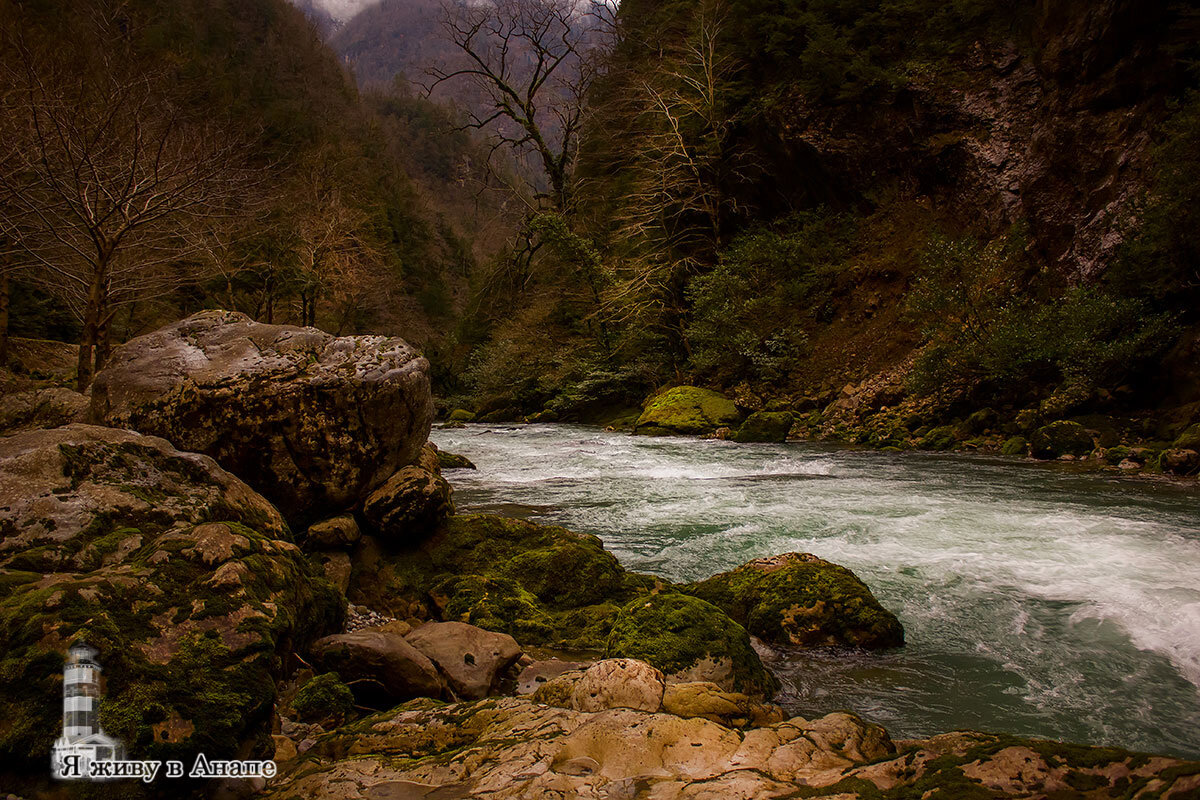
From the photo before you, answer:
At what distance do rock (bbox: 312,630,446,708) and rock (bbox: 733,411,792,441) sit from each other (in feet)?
37.3

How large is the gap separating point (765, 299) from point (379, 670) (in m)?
15.9

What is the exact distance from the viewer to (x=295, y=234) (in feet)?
72.1

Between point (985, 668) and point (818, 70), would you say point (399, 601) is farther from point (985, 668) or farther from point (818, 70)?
point (818, 70)

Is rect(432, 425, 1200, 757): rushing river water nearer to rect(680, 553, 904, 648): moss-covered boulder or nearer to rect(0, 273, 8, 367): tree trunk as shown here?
rect(680, 553, 904, 648): moss-covered boulder

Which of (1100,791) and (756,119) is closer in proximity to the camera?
(1100,791)

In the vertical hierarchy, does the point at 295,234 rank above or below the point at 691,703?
above

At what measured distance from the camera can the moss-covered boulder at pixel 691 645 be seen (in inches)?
121

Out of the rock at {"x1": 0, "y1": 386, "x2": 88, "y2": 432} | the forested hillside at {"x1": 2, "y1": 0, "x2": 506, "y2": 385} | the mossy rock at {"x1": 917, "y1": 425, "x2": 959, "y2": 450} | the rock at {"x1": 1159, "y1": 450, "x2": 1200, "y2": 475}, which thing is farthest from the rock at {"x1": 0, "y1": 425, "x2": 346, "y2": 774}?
the mossy rock at {"x1": 917, "y1": 425, "x2": 959, "y2": 450}

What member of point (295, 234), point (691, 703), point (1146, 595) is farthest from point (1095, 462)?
point (295, 234)

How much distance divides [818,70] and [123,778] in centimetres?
2019

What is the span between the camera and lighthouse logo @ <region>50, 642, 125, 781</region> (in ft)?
5.87

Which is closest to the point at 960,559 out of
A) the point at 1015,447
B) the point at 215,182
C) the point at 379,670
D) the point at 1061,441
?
the point at 379,670

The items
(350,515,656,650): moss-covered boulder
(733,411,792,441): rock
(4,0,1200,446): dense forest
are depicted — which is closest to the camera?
(350,515,656,650): moss-covered boulder

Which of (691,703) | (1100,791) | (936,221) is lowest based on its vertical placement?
(691,703)
